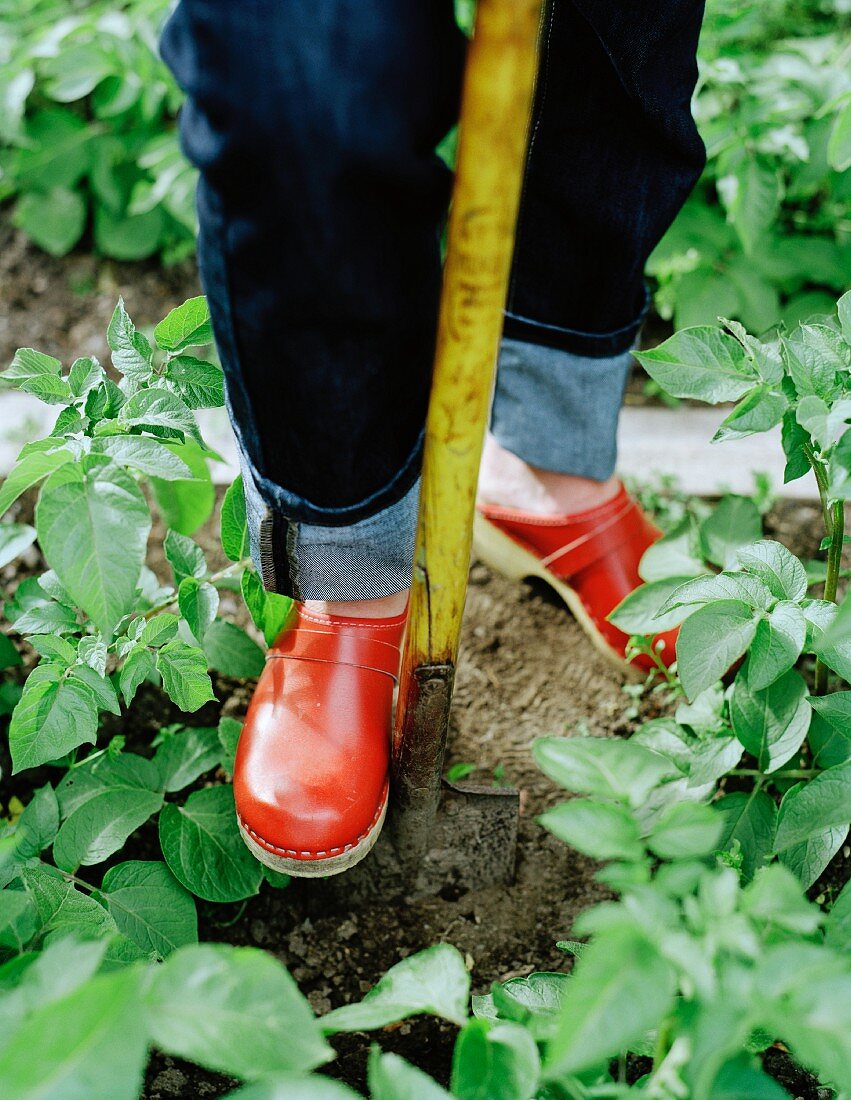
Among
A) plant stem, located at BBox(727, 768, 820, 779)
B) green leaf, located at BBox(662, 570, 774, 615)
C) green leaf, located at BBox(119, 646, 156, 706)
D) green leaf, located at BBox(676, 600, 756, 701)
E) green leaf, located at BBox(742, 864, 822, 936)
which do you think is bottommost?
plant stem, located at BBox(727, 768, 820, 779)

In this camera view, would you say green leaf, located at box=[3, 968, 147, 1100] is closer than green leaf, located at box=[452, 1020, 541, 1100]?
Yes

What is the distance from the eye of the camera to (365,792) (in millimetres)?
1054

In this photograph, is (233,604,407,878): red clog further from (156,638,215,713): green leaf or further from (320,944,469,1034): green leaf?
(320,944,469,1034): green leaf

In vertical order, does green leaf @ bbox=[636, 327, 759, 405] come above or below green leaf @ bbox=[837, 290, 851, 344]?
below

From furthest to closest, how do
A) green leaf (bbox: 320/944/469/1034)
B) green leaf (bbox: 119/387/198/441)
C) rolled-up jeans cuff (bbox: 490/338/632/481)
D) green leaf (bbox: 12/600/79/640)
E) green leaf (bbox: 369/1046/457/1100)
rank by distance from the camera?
rolled-up jeans cuff (bbox: 490/338/632/481), green leaf (bbox: 12/600/79/640), green leaf (bbox: 119/387/198/441), green leaf (bbox: 320/944/469/1034), green leaf (bbox: 369/1046/457/1100)

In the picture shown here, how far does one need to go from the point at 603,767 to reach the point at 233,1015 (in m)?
0.30

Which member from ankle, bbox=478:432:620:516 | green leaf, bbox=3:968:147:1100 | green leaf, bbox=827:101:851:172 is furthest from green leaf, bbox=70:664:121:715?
green leaf, bbox=827:101:851:172

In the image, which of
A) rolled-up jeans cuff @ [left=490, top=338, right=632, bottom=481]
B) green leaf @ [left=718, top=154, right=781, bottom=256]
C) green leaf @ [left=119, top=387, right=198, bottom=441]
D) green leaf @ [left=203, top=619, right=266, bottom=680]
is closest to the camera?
green leaf @ [left=119, top=387, right=198, bottom=441]

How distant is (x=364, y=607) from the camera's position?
113cm

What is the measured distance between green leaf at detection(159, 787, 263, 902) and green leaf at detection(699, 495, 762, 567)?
0.69m

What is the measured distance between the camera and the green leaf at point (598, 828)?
662mm

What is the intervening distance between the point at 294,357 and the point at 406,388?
0.40ft

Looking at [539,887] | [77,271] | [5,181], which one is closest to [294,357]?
[539,887]

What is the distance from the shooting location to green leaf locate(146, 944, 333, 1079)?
23.5 inches
